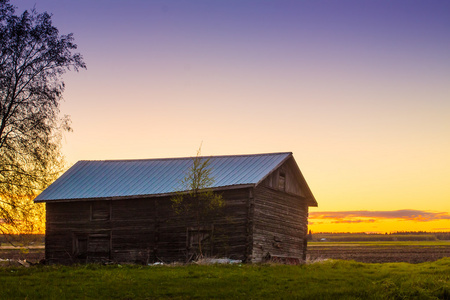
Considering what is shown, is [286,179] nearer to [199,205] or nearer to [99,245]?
[199,205]

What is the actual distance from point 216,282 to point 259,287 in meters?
1.84

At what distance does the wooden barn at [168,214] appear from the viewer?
1186 inches

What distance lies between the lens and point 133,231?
32969mm

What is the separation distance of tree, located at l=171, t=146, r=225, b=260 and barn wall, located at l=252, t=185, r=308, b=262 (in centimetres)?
255

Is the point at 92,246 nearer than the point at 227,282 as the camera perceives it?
No

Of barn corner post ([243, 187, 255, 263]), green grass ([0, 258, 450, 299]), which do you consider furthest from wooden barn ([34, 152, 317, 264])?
green grass ([0, 258, 450, 299])

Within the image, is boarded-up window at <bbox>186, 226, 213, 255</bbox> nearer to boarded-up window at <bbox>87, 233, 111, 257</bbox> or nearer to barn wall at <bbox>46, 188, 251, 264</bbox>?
barn wall at <bbox>46, 188, 251, 264</bbox>

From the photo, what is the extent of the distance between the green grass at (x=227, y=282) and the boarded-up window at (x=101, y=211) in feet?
28.7

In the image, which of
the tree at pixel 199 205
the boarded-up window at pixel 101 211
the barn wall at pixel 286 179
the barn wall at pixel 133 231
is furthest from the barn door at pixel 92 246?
the barn wall at pixel 286 179

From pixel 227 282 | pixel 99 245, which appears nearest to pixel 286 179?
pixel 99 245

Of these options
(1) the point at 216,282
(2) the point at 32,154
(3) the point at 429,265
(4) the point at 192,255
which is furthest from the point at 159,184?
(3) the point at 429,265

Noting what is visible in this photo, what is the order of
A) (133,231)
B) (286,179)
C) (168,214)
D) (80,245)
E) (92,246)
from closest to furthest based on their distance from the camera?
(168,214)
(133,231)
(286,179)
(92,246)
(80,245)

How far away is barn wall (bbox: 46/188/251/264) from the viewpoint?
3000 centimetres

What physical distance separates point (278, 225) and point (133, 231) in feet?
30.7
